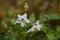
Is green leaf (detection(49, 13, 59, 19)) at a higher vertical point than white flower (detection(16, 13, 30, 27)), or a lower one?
higher

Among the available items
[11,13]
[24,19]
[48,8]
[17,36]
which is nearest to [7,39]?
[17,36]

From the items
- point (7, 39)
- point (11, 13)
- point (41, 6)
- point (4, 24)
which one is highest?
point (41, 6)

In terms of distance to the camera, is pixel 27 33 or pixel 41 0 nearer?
pixel 27 33

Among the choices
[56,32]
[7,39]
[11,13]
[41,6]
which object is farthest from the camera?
[41,6]

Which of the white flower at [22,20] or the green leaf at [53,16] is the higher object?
the green leaf at [53,16]

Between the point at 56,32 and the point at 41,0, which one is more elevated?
the point at 41,0

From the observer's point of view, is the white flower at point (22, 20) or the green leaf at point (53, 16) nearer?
the white flower at point (22, 20)

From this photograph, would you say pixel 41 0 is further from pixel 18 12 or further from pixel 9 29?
pixel 9 29

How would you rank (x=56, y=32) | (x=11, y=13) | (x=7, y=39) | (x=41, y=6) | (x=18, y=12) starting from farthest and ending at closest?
(x=41, y=6) < (x=18, y=12) < (x=11, y=13) < (x=56, y=32) < (x=7, y=39)

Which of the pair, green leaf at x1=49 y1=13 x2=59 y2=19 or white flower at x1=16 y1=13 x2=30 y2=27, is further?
green leaf at x1=49 y1=13 x2=59 y2=19

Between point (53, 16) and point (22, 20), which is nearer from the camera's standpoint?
point (22, 20)
